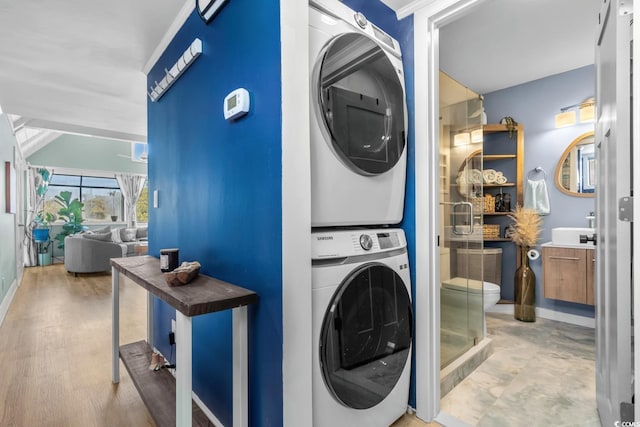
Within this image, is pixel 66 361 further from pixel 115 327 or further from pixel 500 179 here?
pixel 500 179

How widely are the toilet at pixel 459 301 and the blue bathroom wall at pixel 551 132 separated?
4.23 ft

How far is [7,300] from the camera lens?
376 cm

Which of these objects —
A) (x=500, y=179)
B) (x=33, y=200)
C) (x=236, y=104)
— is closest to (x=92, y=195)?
(x=33, y=200)

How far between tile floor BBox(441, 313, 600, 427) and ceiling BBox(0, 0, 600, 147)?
2083 mm

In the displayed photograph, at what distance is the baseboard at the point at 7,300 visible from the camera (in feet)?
10.9

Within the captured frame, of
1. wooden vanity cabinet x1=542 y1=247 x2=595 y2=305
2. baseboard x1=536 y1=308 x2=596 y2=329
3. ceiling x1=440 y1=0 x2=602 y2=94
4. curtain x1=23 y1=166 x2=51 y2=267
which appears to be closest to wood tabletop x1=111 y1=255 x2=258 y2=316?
ceiling x1=440 y1=0 x2=602 y2=94

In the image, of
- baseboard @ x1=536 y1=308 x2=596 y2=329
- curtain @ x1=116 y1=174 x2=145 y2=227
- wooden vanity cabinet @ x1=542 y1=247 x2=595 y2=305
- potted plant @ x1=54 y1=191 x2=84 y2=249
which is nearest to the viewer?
wooden vanity cabinet @ x1=542 y1=247 x2=595 y2=305

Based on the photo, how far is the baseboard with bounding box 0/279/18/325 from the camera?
10.9 feet

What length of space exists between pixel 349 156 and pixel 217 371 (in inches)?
47.2

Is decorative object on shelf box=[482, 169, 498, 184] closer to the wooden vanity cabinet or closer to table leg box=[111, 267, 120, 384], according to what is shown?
the wooden vanity cabinet

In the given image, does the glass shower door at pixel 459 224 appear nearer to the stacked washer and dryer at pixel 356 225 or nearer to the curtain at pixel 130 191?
the stacked washer and dryer at pixel 356 225

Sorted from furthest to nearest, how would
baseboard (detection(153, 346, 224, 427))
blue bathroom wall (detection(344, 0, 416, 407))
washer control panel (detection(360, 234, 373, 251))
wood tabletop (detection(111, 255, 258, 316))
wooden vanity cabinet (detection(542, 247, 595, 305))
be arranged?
1. wooden vanity cabinet (detection(542, 247, 595, 305))
2. blue bathroom wall (detection(344, 0, 416, 407))
3. baseboard (detection(153, 346, 224, 427))
4. washer control panel (detection(360, 234, 373, 251))
5. wood tabletop (detection(111, 255, 258, 316))

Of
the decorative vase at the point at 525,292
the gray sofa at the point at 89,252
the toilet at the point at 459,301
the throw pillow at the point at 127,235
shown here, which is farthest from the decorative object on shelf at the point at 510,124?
the throw pillow at the point at 127,235

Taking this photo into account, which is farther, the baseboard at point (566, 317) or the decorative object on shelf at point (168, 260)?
the baseboard at point (566, 317)
